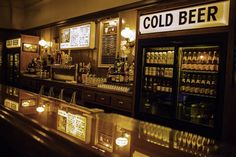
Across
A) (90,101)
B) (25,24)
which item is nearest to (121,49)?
(90,101)

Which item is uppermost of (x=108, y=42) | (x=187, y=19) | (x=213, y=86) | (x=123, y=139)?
(x=187, y=19)

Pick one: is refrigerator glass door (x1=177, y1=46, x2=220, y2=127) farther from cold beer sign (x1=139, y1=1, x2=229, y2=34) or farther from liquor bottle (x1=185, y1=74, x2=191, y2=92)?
cold beer sign (x1=139, y1=1, x2=229, y2=34)

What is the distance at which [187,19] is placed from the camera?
3.80 m

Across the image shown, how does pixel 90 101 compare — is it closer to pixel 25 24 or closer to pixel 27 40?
pixel 27 40

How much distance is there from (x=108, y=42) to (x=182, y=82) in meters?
2.91

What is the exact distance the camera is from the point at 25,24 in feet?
36.9

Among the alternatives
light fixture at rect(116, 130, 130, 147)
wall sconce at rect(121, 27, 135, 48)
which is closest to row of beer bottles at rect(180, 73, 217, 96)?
wall sconce at rect(121, 27, 135, 48)

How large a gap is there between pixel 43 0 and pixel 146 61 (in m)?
6.08

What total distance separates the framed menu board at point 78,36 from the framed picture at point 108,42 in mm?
261

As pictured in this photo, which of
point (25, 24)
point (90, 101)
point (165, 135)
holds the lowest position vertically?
point (90, 101)

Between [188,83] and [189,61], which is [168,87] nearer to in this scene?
[188,83]

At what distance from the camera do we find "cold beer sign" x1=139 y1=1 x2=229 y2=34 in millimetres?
3393

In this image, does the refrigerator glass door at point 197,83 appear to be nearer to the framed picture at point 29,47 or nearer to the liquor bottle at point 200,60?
the liquor bottle at point 200,60

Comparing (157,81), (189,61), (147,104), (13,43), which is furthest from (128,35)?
(13,43)
